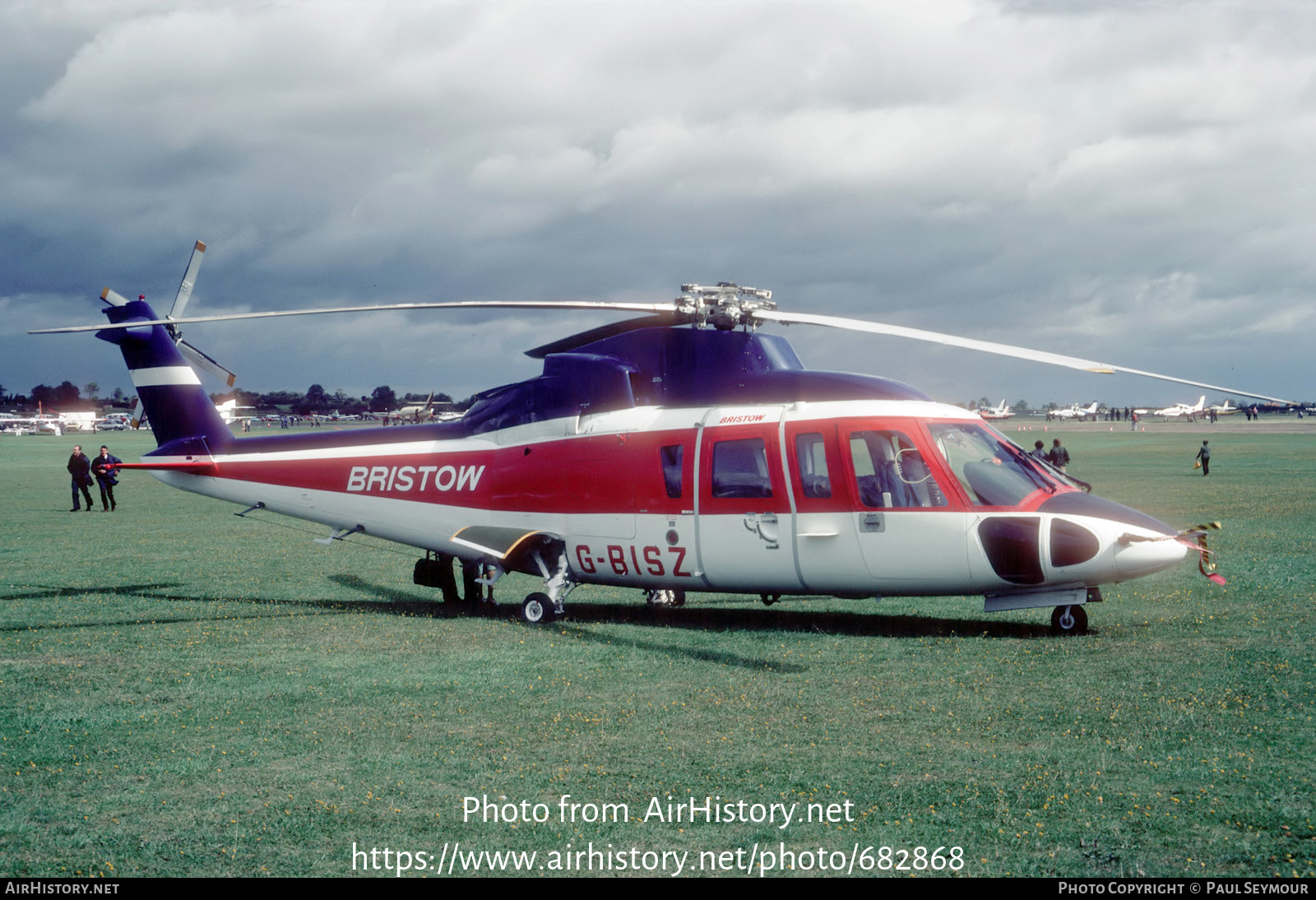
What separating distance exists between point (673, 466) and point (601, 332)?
2294 mm

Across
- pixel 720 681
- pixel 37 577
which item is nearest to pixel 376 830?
pixel 720 681

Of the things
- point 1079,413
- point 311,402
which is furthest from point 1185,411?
point 311,402

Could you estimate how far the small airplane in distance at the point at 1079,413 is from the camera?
568 ft

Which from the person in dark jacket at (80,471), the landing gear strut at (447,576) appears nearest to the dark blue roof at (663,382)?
the landing gear strut at (447,576)

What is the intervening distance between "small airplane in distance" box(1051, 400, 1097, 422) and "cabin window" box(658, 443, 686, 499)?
17347 centimetres

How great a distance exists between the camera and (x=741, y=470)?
1294 centimetres

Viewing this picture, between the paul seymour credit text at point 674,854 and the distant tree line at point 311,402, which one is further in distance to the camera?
the distant tree line at point 311,402

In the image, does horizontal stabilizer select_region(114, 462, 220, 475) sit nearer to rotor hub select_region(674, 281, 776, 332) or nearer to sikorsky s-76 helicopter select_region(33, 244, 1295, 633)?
sikorsky s-76 helicopter select_region(33, 244, 1295, 633)

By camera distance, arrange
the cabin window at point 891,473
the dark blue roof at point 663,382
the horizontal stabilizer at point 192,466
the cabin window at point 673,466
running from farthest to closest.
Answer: the horizontal stabilizer at point 192,466, the cabin window at point 673,466, the dark blue roof at point 663,382, the cabin window at point 891,473

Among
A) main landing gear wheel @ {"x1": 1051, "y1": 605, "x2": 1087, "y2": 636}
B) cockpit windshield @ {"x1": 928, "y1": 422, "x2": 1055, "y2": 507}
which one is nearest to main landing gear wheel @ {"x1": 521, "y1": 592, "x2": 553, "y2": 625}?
cockpit windshield @ {"x1": 928, "y1": 422, "x2": 1055, "y2": 507}

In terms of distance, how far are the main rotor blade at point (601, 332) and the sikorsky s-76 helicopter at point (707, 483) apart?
0.03 m

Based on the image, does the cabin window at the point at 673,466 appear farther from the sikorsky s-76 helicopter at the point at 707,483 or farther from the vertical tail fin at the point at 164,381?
the vertical tail fin at the point at 164,381

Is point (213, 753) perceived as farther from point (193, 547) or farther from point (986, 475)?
point (193, 547)

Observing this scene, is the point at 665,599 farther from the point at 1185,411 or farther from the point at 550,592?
the point at 1185,411
